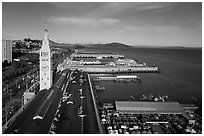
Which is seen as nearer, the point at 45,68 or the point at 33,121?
the point at 33,121

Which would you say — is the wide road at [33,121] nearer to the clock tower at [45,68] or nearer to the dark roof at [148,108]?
the clock tower at [45,68]

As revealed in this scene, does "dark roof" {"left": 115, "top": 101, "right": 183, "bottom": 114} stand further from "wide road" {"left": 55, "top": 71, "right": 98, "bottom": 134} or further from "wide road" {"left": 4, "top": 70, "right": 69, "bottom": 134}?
"wide road" {"left": 4, "top": 70, "right": 69, "bottom": 134}

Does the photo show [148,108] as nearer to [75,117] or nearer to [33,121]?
[75,117]

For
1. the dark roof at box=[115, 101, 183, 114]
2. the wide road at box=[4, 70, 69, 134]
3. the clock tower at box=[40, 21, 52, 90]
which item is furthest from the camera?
the clock tower at box=[40, 21, 52, 90]

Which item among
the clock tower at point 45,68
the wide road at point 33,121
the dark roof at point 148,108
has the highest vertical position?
the clock tower at point 45,68

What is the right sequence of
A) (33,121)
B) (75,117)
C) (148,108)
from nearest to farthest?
(33,121) → (75,117) → (148,108)

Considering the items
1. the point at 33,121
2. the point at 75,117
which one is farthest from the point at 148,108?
the point at 33,121

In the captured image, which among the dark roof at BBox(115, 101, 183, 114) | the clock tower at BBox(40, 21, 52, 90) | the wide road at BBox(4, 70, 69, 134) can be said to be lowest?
the dark roof at BBox(115, 101, 183, 114)

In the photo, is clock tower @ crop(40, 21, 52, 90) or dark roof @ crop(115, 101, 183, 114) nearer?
dark roof @ crop(115, 101, 183, 114)

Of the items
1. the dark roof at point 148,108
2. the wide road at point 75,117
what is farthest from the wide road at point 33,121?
the dark roof at point 148,108

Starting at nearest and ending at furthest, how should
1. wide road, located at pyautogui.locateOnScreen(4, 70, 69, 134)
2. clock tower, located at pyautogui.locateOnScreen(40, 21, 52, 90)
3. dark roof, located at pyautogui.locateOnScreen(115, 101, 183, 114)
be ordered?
1. wide road, located at pyautogui.locateOnScreen(4, 70, 69, 134)
2. dark roof, located at pyautogui.locateOnScreen(115, 101, 183, 114)
3. clock tower, located at pyautogui.locateOnScreen(40, 21, 52, 90)

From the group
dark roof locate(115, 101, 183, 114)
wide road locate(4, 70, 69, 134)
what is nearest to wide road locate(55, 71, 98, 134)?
wide road locate(4, 70, 69, 134)

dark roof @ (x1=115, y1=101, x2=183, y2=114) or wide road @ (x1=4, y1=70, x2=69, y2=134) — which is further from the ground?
wide road @ (x1=4, y1=70, x2=69, y2=134)

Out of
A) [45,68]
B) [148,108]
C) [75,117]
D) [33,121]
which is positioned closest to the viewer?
[33,121]
